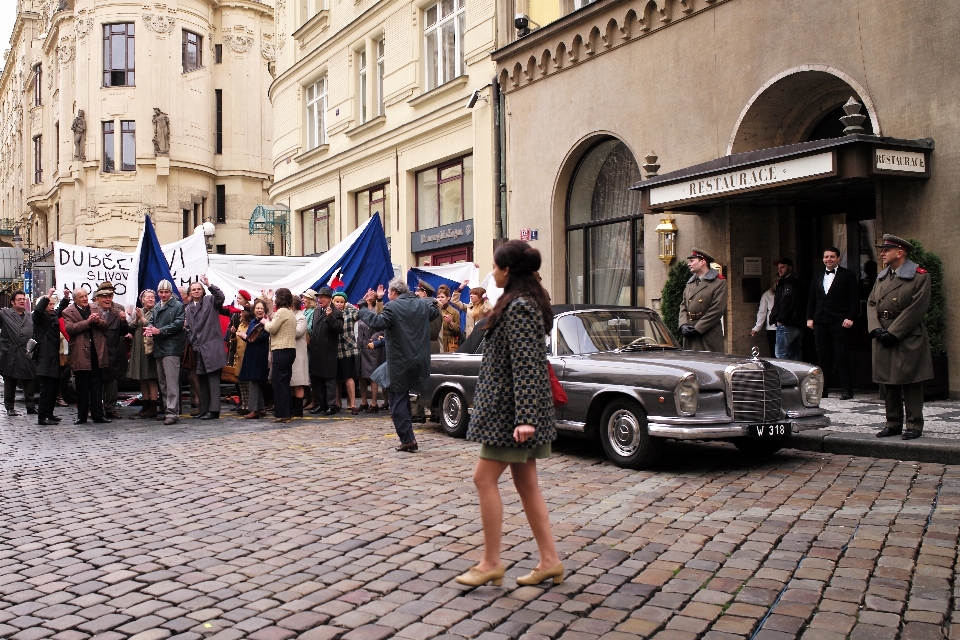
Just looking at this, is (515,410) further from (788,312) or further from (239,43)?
(239,43)

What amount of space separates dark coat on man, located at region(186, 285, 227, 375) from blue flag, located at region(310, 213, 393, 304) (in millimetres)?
2235

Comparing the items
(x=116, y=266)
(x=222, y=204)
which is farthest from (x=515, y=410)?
(x=222, y=204)

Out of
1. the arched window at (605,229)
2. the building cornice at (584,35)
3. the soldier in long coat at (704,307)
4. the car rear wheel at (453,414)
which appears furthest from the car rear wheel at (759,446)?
the building cornice at (584,35)

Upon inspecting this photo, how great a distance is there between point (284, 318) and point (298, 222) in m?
18.5

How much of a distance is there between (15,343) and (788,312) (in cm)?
1159

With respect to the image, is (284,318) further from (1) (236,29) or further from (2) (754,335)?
(1) (236,29)

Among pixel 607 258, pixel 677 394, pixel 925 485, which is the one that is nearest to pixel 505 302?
pixel 677 394

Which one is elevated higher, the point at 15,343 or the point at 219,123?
the point at 219,123

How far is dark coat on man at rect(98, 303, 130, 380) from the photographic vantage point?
493 inches

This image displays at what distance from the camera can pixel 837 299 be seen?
11.6 meters

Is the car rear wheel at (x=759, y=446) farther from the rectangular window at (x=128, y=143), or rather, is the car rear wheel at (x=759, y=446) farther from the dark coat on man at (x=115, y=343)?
the rectangular window at (x=128, y=143)

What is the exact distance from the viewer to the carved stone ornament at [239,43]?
46156 mm

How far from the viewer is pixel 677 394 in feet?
Result: 24.7

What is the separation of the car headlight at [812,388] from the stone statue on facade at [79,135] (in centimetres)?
4131
